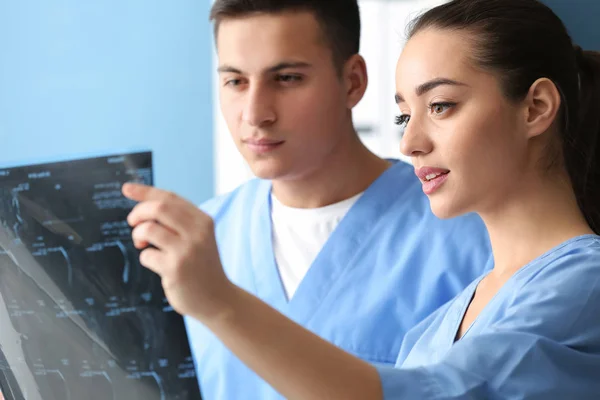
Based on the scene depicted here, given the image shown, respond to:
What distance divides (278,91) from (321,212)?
215mm

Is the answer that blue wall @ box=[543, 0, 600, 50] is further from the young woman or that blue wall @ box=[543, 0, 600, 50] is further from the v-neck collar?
the young woman

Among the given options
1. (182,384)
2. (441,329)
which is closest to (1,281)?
(182,384)

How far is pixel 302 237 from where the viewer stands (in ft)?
4.54

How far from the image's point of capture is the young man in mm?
1239

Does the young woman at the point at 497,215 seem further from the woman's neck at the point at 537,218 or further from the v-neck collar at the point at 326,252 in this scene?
the v-neck collar at the point at 326,252

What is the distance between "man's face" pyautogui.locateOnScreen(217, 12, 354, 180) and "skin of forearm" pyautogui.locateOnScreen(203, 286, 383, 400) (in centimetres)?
59

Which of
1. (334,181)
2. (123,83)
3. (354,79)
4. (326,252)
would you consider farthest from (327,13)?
(123,83)

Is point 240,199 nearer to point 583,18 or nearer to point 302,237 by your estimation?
point 302,237

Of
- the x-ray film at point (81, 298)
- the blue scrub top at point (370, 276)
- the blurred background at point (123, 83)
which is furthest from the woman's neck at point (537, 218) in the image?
the blurred background at point (123, 83)

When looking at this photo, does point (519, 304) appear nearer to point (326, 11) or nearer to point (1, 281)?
point (1, 281)

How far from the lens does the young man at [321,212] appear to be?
124 cm

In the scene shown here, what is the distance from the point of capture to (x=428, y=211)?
51.7 inches

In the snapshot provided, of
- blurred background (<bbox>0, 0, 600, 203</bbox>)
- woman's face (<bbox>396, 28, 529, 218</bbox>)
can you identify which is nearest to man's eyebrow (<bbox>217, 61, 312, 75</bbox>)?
woman's face (<bbox>396, 28, 529, 218</bbox>)

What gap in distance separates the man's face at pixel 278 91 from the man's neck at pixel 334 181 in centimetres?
4
